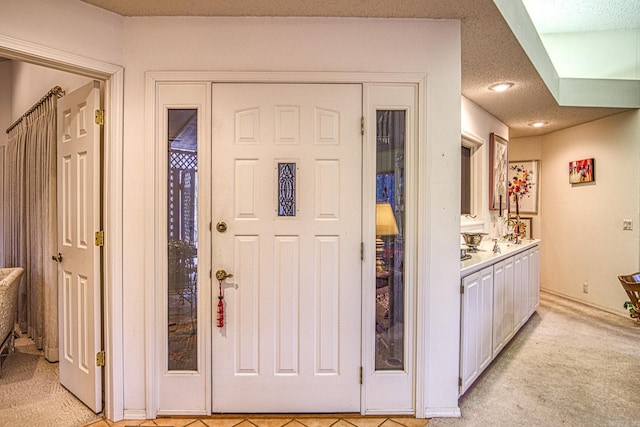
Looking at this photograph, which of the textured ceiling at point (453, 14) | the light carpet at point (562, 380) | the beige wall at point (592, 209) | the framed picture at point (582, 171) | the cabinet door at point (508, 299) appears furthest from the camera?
the framed picture at point (582, 171)

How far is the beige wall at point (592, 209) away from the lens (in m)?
3.78

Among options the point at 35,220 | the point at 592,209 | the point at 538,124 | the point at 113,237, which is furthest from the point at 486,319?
the point at 35,220

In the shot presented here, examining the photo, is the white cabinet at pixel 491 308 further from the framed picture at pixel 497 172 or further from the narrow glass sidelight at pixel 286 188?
the narrow glass sidelight at pixel 286 188

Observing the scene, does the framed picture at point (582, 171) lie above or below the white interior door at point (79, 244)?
above

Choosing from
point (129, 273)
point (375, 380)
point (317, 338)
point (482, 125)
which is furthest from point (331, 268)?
point (482, 125)

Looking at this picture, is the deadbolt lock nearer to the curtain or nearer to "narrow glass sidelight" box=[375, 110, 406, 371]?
"narrow glass sidelight" box=[375, 110, 406, 371]

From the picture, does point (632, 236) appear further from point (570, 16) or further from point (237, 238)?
point (237, 238)

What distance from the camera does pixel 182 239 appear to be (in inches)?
77.8

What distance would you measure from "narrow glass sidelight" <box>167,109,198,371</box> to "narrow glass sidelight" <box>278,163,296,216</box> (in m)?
0.51

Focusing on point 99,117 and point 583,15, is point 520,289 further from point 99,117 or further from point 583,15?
point 99,117

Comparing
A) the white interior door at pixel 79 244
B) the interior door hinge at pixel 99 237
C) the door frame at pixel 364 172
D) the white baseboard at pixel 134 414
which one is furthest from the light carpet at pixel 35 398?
the interior door hinge at pixel 99 237

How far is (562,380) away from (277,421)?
214 cm

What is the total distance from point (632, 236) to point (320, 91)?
4.17m

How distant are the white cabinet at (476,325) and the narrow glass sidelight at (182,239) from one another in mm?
1703
